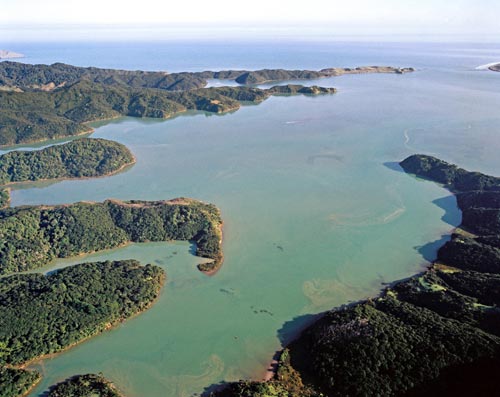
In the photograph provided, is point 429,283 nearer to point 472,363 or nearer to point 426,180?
point 472,363

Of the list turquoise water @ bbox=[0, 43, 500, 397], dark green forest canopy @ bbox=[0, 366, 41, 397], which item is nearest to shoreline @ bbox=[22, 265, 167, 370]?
turquoise water @ bbox=[0, 43, 500, 397]

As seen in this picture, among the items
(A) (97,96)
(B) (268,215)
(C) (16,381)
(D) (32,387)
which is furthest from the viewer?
(A) (97,96)

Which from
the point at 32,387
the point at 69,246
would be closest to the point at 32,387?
the point at 32,387

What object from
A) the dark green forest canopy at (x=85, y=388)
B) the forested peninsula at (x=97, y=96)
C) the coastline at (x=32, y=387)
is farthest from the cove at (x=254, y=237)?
the forested peninsula at (x=97, y=96)

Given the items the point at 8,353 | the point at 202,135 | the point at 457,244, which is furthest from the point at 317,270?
the point at 202,135

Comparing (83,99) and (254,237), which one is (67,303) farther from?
(83,99)

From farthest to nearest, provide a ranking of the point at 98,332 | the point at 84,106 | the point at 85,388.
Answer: the point at 84,106
the point at 98,332
the point at 85,388

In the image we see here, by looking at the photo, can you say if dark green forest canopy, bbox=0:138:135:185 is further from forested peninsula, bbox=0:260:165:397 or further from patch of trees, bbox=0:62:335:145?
forested peninsula, bbox=0:260:165:397
